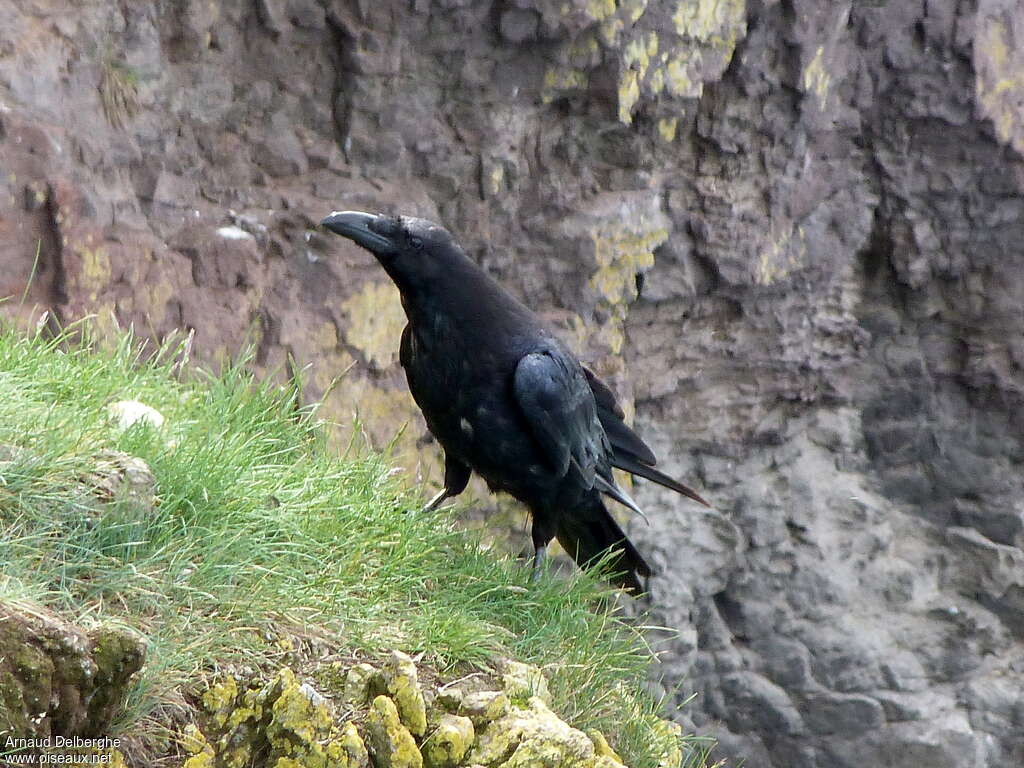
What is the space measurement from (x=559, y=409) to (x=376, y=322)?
1.96m

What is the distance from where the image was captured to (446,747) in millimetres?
2828

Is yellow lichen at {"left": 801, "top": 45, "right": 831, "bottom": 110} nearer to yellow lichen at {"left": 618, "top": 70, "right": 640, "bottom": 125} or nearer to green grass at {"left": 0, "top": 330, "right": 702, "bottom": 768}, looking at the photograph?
yellow lichen at {"left": 618, "top": 70, "right": 640, "bottom": 125}

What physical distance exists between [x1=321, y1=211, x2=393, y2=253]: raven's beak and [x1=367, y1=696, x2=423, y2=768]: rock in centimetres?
173

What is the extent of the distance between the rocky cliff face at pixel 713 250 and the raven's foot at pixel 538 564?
63.0 inches

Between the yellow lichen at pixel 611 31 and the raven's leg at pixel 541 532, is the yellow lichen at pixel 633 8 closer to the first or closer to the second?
the yellow lichen at pixel 611 31

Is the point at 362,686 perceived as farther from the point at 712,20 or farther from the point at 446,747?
the point at 712,20

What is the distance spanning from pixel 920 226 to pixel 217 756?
5835 millimetres

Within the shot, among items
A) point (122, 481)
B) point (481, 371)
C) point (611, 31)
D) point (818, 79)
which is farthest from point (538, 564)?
point (818, 79)

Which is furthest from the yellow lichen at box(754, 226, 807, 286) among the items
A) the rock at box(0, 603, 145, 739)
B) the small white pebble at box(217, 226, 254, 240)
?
the rock at box(0, 603, 145, 739)

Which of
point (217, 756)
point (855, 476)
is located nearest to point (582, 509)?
point (217, 756)

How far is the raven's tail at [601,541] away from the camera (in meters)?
4.48

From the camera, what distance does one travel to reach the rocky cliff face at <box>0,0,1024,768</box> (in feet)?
17.7

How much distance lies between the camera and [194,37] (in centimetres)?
536

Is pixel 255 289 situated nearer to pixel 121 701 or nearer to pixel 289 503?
pixel 289 503
